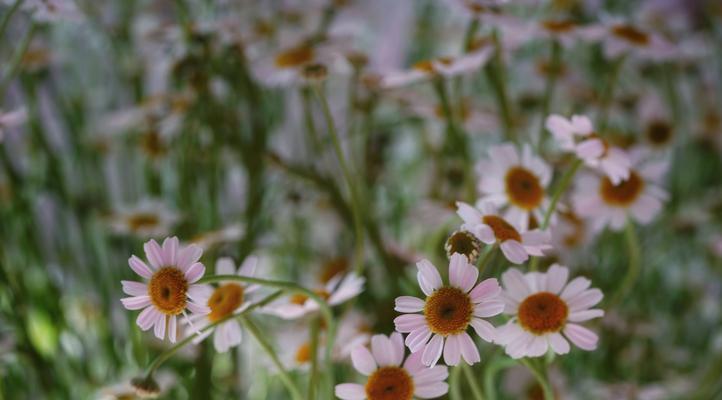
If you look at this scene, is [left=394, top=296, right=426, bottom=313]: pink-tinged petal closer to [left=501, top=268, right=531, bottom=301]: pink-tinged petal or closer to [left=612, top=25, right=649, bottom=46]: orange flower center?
[left=501, top=268, right=531, bottom=301]: pink-tinged petal

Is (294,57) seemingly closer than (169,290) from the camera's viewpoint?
No

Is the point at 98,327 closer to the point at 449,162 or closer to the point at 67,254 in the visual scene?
the point at 67,254

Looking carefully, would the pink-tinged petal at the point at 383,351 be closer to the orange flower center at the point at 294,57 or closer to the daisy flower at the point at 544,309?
the daisy flower at the point at 544,309

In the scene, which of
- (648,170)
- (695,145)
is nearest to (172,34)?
(648,170)

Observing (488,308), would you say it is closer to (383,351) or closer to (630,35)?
(383,351)

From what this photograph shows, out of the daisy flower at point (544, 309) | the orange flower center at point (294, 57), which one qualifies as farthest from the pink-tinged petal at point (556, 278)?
the orange flower center at point (294, 57)

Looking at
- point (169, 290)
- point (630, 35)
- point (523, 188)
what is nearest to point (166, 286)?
point (169, 290)
